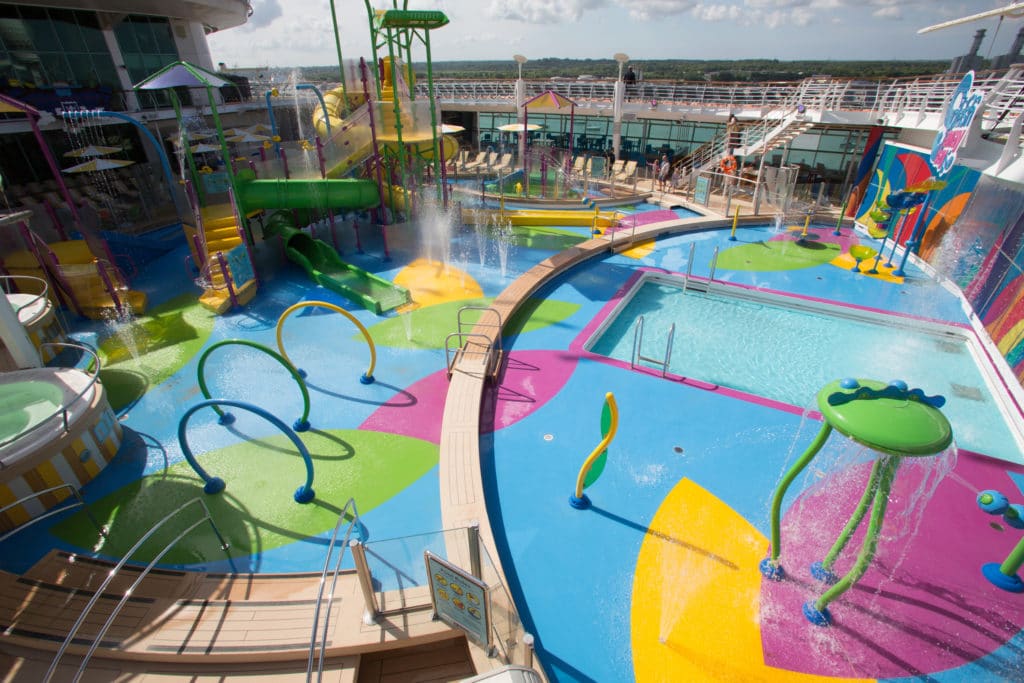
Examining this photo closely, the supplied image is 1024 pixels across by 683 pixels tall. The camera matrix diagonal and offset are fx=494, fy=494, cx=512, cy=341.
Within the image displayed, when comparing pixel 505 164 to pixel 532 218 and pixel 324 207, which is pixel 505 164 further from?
pixel 324 207

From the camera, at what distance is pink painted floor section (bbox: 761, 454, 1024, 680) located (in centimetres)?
464

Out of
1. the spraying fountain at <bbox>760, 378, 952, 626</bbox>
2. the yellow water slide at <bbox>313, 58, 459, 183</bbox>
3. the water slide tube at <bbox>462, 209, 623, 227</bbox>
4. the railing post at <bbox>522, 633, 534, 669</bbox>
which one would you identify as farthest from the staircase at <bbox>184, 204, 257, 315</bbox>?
the spraying fountain at <bbox>760, 378, 952, 626</bbox>

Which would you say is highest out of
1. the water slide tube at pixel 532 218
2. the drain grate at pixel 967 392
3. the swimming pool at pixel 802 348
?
the water slide tube at pixel 532 218

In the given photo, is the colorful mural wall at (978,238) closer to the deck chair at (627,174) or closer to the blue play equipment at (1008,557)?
the blue play equipment at (1008,557)

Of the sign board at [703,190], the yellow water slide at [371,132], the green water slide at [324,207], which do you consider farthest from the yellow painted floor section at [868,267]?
the yellow water slide at [371,132]

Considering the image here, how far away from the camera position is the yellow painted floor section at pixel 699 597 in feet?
15.0

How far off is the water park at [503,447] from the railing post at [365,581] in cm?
3

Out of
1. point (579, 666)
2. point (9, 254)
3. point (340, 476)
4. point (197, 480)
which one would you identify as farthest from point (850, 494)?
point (9, 254)

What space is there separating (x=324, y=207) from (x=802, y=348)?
12237mm

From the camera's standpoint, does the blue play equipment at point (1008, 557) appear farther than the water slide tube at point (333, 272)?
No

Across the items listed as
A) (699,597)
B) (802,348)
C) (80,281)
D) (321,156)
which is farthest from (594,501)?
(321,156)

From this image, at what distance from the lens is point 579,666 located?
4.65 metres

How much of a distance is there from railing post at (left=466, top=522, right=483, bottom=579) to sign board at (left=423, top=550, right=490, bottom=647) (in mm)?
174

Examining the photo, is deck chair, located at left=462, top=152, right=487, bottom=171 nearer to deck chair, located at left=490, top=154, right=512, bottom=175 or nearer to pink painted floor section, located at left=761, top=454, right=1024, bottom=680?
deck chair, located at left=490, top=154, right=512, bottom=175
